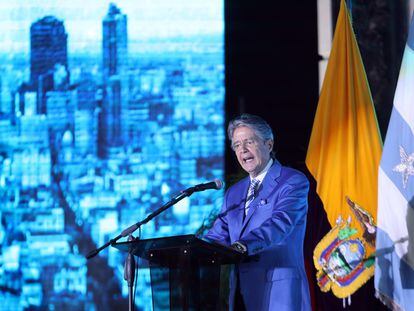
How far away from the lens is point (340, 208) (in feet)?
16.7

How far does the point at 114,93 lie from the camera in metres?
5.58

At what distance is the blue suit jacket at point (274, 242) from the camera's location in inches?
139

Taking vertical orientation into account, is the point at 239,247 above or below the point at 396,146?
below

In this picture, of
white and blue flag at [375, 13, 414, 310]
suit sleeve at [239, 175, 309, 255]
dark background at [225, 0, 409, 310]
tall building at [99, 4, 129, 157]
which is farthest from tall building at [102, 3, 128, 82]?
suit sleeve at [239, 175, 309, 255]

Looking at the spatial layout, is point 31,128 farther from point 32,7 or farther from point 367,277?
point 367,277

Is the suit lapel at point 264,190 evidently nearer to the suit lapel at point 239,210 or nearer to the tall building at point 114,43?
the suit lapel at point 239,210

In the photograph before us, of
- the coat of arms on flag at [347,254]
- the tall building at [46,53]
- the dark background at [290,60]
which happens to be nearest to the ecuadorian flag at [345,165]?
the coat of arms on flag at [347,254]

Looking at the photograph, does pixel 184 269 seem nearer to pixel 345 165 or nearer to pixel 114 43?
pixel 345 165

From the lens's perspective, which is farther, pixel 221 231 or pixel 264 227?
pixel 221 231

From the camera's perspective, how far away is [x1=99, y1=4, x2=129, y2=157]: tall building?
218 inches

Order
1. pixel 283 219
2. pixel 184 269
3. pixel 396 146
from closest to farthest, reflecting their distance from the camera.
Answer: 1. pixel 184 269
2. pixel 283 219
3. pixel 396 146

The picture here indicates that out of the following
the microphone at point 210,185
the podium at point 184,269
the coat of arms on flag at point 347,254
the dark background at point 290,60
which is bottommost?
the coat of arms on flag at point 347,254

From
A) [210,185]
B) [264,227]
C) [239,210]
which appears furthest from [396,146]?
[210,185]

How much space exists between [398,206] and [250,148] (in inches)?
39.5
